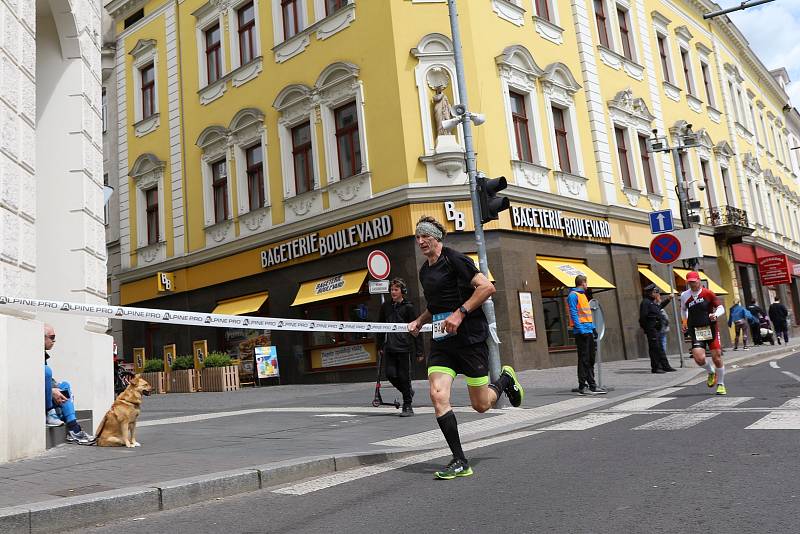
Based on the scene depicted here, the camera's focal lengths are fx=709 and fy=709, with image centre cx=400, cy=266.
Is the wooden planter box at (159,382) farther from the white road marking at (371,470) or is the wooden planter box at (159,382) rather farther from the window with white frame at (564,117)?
the white road marking at (371,470)

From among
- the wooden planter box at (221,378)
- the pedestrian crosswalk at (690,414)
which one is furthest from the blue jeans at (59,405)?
the wooden planter box at (221,378)

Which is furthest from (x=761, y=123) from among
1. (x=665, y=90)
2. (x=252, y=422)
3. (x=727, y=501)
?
(x=727, y=501)

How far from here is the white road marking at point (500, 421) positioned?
7332 millimetres

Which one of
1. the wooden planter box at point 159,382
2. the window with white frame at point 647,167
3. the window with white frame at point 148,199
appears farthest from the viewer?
the window with white frame at point 148,199

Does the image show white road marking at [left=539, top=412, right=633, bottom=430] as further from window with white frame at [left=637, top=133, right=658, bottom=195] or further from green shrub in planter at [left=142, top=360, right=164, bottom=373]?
window with white frame at [left=637, top=133, right=658, bottom=195]

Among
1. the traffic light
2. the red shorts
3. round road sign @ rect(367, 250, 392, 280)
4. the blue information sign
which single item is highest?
the blue information sign

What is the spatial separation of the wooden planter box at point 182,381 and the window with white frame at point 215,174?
213 inches

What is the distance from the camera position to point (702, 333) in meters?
10.4

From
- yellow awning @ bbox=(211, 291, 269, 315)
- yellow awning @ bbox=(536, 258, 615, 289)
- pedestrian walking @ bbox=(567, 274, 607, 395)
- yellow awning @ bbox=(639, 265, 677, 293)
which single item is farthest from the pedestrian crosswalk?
yellow awning @ bbox=(639, 265, 677, 293)

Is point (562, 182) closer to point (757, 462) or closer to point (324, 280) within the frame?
point (324, 280)

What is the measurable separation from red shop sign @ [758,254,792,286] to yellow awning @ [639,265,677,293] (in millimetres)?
12379

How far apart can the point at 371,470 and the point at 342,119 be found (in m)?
14.6

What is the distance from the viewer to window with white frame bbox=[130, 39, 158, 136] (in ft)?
85.3

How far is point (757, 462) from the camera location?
507cm
